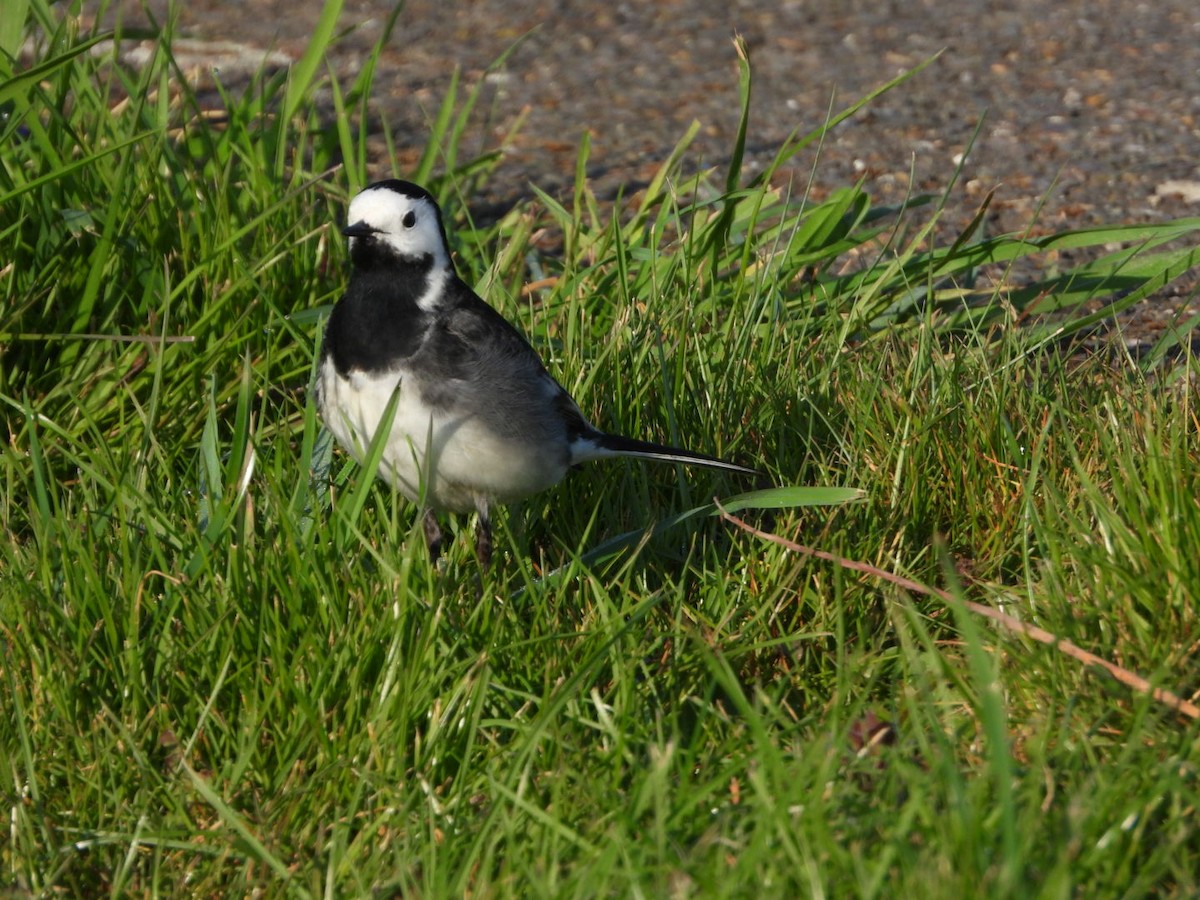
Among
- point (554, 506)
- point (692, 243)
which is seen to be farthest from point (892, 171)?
point (554, 506)

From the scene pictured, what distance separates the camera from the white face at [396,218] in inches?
125

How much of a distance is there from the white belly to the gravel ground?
183 centimetres

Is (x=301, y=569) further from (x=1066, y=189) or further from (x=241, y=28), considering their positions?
(x=241, y=28)

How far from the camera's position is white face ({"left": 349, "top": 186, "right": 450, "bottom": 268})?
3.19 meters

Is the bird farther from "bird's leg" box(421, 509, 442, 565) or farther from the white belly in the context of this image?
"bird's leg" box(421, 509, 442, 565)

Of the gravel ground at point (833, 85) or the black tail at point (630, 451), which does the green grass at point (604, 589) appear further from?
the gravel ground at point (833, 85)

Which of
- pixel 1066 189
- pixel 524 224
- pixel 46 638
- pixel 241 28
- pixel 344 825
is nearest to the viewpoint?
pixel 344 825

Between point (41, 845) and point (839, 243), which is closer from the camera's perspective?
point (41, 845)

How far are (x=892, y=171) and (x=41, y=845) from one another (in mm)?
3745

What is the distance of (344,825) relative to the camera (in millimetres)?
2334

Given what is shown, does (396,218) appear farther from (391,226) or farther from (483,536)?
(483,536)

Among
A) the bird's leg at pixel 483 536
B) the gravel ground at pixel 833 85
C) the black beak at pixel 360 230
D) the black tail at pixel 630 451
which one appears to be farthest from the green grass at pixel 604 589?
the gravel ground at pixel 833 85

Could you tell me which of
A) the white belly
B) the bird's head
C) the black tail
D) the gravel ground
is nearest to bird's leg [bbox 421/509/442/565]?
the white belly

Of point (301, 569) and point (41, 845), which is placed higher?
point (301, 569)
